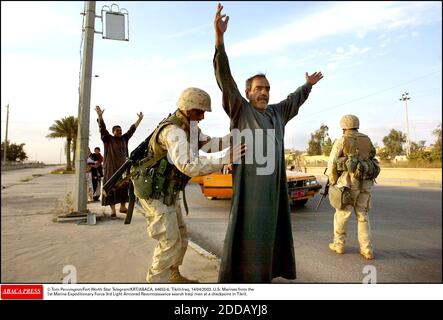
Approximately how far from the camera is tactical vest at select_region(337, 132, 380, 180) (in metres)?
3.87

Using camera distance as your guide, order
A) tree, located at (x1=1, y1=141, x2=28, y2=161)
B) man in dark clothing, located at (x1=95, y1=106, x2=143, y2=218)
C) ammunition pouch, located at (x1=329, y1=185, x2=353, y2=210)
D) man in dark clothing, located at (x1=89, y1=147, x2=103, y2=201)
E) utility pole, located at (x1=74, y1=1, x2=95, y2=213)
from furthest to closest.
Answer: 1. tree, located at (x1=1, y1=141, x2=28, y2=161)
2. man in dark clothing, located at (x1=89, y1=147, x2=103, y2=201)
3. utility pole, located at (x1=74, y1=1, x2=95, y2=213)
4. man in dark clothing, located at (x1=95, y1=106, x2=143, y2=218)
5. ammunition pouch, located at (x1=329, y1=185, x2=353, y2=210)

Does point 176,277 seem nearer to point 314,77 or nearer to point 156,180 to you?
→ point 156,180

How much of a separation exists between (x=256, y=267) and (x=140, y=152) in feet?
5.34

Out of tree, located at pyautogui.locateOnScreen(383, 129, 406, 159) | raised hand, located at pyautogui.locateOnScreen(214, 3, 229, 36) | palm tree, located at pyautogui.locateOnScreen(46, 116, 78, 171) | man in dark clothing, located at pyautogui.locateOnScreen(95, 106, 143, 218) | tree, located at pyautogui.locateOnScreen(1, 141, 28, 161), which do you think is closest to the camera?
raised hand, located at pyautogui.locateOnScreen(214, 3, 229, 36)

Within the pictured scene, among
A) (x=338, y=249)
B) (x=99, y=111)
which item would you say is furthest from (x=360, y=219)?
(x=99, y=111)

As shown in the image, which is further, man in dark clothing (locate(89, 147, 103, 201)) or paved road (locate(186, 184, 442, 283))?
man in dark clothing (locate(89, 147, 103, 201))

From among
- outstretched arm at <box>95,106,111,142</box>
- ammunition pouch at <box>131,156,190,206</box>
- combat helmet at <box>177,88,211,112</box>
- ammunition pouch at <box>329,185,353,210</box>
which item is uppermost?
outstretched arm at <box>95,106,111,142</box>

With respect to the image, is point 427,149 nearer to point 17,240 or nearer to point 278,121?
point 278,121

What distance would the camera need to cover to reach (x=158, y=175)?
8.73ft

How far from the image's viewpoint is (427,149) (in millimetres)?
4258

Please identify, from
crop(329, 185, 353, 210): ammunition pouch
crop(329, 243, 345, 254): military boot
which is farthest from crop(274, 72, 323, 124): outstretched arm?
crop(329, 243, 345, 254): military boot

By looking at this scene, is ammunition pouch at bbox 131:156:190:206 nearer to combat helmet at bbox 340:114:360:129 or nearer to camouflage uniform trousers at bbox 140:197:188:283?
camouflage uniform trousers at bbox 140:197:188:283

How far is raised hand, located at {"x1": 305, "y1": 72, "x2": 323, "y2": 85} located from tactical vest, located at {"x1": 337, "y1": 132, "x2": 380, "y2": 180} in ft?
4.21
